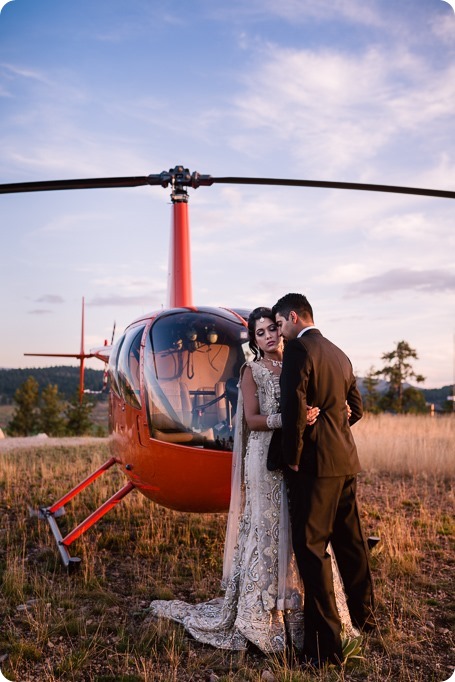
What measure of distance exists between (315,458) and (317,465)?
4 centimetres

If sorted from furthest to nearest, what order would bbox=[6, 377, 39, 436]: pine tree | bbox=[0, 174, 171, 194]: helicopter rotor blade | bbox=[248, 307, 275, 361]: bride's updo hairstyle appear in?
bbox=[6, 377, 39, 436]: pine tree, bbox=[0, 174, 171, 194]: helicopter rotor blade, bbox=[248, 307, 275, 361]: bride's updo hairstyle

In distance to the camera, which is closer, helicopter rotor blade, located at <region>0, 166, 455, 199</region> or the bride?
the bride

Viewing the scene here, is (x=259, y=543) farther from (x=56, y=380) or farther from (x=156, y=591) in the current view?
(x=56, y=380)

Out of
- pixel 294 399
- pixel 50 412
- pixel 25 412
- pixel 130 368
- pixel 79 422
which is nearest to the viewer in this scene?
pixel 294 399

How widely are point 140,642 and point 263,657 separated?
85 centimetres

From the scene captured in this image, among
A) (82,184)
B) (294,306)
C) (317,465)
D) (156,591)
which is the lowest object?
(156,591)

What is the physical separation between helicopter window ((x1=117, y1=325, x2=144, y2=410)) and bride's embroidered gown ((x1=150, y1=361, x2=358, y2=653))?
1323 mm

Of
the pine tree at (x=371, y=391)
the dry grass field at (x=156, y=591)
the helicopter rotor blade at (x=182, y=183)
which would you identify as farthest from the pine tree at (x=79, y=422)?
the helicopter rotor blade at (x=182, y=183)

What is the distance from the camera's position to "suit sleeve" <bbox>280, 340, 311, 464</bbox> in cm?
379

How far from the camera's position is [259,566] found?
4.13 m

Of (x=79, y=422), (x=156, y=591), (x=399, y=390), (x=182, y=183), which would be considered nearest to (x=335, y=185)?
(x=182, y=183)

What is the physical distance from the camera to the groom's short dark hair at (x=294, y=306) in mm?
4105

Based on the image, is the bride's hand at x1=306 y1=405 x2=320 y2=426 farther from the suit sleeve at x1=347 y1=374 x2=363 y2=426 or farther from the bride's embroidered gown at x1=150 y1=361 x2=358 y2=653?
Answer: the suit sleeve at x1=347 y1=374 x2=363 y2=426

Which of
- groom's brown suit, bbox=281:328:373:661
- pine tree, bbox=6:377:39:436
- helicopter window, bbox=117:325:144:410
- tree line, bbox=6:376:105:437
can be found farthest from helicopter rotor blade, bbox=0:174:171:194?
pine tree, bbox=6:377:39:436
